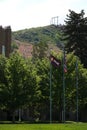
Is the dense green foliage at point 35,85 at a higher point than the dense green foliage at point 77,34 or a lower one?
lower

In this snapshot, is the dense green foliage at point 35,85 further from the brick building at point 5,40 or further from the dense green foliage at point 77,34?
the brick building at point 5,40

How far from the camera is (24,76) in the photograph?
59312 millimetres

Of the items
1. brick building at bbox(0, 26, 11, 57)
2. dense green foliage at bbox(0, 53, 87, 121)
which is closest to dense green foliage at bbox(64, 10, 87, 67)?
dense green foliage at bbox(0, 53, 87, 121)

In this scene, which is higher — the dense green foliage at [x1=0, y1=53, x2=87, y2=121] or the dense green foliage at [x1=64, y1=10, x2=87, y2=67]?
the dense green foliage at [x1=64, y1=10, x2=87, y2=67]

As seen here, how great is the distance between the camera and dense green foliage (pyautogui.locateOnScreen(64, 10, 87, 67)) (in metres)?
75.8

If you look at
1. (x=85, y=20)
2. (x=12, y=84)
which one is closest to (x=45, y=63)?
(x=12, y=84)

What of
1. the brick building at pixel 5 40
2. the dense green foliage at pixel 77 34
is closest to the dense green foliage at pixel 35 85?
the dense green foliage at pixel 77 34

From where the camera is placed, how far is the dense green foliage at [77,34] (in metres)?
75.8

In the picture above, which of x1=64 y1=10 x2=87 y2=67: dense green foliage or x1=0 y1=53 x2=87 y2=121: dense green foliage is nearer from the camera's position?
x1=0 y1=53 x2=87 y2=121: dense green foliage

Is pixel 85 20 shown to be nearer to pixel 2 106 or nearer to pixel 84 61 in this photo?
pixel 84 61

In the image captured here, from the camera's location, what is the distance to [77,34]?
252 ft

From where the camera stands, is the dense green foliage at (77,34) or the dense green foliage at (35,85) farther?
the dense green foliage at (77,34)

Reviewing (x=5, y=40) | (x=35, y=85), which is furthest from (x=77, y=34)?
(x=35, y=85)

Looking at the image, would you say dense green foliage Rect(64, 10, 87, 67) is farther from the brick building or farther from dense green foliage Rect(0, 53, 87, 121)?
the brick building
